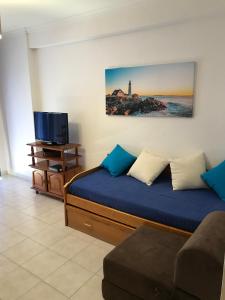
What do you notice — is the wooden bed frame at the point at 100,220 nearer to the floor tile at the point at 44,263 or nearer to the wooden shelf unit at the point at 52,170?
the floor tile at the point at 44,263

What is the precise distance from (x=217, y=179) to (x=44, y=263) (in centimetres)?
195

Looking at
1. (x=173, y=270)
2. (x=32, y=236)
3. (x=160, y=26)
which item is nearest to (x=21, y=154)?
(x=32, y=236)

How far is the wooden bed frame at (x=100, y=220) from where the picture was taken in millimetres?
2469

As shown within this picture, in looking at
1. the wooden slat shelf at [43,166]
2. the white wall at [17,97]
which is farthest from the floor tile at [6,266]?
the white wall at [17,97]

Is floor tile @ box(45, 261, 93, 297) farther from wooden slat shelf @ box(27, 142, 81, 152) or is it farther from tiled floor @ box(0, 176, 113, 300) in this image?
wooden slat shelf @ box(27, 142, 81, 152)

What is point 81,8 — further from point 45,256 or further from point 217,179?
point 45,256

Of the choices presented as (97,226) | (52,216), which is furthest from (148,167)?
(52,216)

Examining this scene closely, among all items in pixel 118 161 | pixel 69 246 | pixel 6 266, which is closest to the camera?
pixel 6 266

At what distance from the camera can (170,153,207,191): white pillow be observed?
269 centimetres

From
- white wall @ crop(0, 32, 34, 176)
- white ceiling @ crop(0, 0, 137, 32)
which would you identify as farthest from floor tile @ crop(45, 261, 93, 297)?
white ceiling @ crop(0, 0, 137, 32)

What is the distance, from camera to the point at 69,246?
264 centimetres

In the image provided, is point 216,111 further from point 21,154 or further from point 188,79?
point 21,154

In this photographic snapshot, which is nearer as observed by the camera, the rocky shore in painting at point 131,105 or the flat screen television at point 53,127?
the rocky shore in painting at point 131,105

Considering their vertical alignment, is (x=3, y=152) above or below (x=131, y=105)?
below
